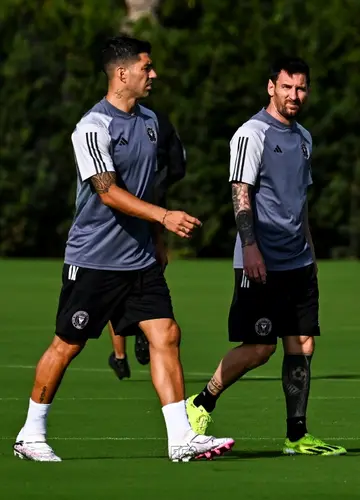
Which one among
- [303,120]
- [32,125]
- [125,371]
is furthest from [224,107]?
[125,371]

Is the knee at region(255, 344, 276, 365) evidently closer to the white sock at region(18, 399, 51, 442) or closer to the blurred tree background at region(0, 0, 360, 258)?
the white sock at region(18, 399, 51, 442)

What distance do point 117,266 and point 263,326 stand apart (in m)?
1.01

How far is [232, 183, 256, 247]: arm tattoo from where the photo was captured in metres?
9.48

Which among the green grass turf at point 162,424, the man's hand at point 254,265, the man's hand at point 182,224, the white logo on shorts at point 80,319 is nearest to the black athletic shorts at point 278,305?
the man's hand at point 254,265

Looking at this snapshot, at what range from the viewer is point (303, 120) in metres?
31.3

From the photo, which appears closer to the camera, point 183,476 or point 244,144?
point 183,476

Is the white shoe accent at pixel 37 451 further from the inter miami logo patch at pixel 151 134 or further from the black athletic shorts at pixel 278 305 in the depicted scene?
the inter miami logo patch at pixel 151 134

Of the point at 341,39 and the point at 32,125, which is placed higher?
the point at 341,39

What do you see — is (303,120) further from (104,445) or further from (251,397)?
(104,445)

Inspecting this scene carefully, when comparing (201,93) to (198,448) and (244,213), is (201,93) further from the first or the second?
(198,448)

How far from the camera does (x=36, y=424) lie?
29.9 ft

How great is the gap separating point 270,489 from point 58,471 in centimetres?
116

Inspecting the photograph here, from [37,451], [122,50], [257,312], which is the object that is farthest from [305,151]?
[37,451]

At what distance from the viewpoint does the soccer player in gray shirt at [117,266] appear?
9031mm
